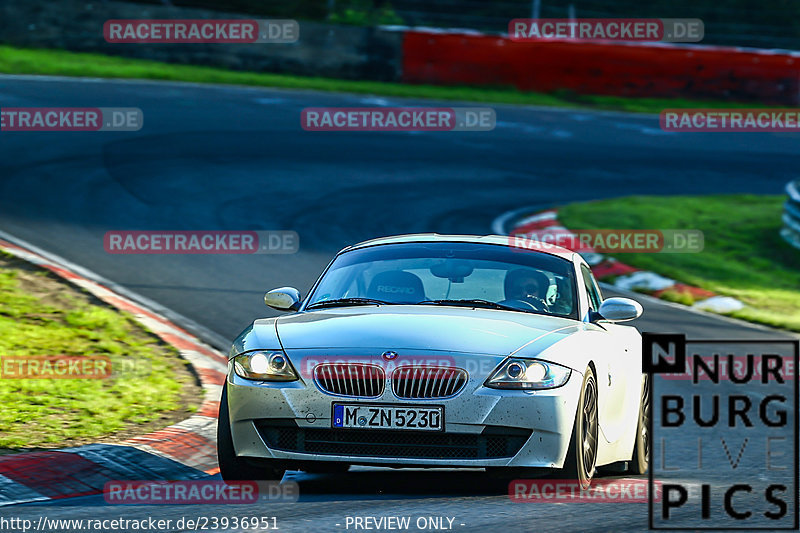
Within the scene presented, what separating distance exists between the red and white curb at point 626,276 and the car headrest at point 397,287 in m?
8.05

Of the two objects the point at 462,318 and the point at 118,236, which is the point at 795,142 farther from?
the point at 462,318

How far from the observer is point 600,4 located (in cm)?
3666

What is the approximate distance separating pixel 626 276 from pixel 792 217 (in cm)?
416

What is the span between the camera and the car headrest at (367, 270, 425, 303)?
7133 mm

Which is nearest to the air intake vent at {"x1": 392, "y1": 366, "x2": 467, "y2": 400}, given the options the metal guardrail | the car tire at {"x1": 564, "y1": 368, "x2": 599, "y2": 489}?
the car tire at {"x1": 564, "y1": 368, "x2": 599, "y2": 489}

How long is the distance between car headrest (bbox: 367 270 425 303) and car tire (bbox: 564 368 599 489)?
1163 millimetres

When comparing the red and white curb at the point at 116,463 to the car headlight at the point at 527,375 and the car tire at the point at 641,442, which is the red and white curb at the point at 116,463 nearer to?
the car headlight at the point at 527,375

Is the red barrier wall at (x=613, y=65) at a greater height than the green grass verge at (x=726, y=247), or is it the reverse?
the red barrier wall at (x=613, y=65)

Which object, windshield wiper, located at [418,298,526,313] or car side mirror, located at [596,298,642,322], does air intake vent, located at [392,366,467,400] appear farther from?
car side mirror, located at [596,298,642,322]

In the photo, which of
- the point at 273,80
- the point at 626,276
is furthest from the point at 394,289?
the point at 273,80

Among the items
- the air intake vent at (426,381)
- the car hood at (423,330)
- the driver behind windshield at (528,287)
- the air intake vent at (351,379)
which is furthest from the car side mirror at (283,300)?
the air intake vent at (426,381)

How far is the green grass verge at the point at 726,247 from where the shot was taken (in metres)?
15.5

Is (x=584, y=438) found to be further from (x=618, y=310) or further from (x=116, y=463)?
(x=116, y=463)

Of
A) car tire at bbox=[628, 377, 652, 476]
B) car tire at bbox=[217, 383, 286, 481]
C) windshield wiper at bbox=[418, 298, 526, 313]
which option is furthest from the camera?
car tire at bbox=[628, 377, 652, 476]
